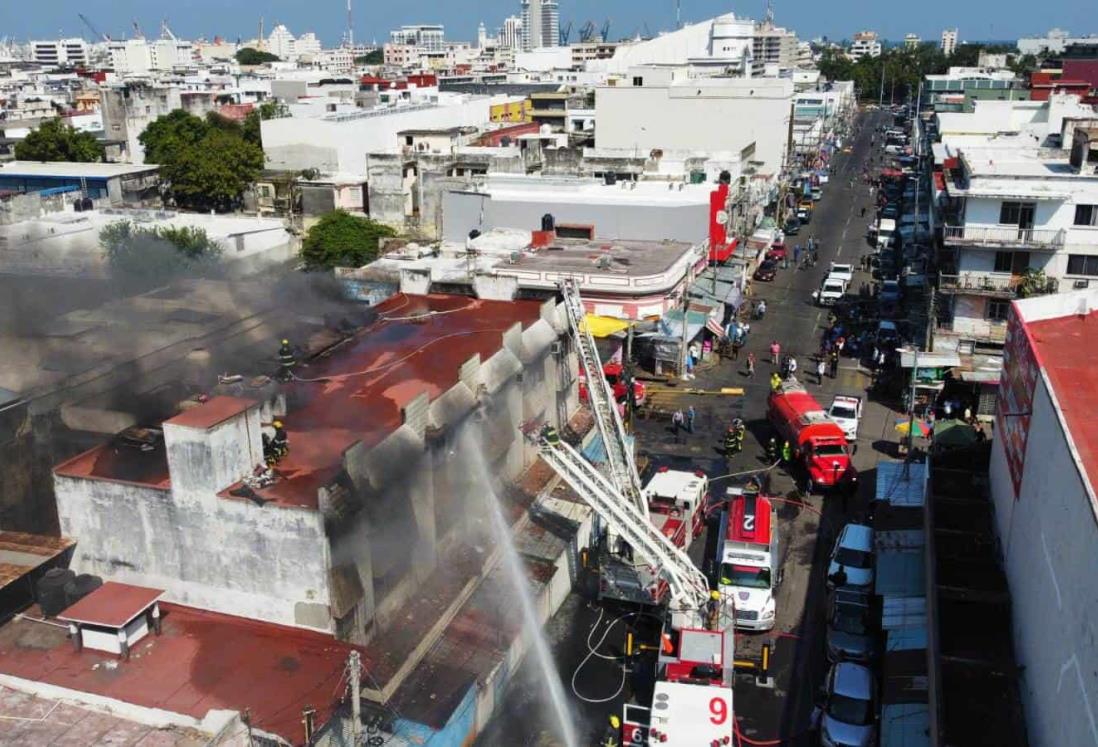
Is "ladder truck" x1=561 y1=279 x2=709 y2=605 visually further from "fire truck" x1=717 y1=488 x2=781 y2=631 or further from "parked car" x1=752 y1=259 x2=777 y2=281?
"parked car" x1=752 y1=259 x2=777 y2=281

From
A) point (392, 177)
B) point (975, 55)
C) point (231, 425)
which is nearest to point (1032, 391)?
point (231, 425)

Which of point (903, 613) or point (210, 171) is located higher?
point (210, 171)

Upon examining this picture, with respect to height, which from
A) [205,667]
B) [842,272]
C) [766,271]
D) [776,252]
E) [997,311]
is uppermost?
[997,311]

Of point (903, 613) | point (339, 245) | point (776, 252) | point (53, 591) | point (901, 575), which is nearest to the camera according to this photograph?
point (53, 591)

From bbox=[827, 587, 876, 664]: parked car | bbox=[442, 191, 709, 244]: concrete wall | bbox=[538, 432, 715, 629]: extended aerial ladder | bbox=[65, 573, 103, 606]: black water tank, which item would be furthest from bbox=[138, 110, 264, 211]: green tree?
bbox=[827, 587, 876, 664]: parked car

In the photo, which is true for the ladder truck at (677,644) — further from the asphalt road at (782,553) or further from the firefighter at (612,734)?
the asphalt road at (782,553)

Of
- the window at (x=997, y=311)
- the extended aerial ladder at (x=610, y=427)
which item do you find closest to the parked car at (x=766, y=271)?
the window at (x=997, y=311)

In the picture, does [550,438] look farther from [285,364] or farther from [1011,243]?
[1011,243]

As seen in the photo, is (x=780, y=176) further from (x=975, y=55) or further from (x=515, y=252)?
(x=975, y=55)

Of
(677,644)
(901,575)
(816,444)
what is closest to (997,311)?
(816,444)
